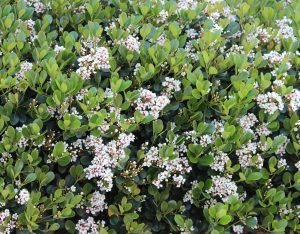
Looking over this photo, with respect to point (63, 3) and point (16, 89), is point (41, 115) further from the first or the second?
point (63, 3)

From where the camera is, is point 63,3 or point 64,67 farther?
point 63,3

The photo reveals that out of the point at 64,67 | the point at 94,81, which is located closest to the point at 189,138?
the point at 94,81

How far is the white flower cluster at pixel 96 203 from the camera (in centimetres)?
300

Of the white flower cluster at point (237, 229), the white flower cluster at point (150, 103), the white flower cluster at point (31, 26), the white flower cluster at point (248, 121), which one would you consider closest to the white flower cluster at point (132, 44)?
the white flower cluster at point (150, 103)

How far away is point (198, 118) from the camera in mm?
3104

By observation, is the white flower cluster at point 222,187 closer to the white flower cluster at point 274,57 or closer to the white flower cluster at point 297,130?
the white flower cluster at point 297,130

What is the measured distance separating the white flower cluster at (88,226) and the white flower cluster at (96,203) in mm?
57

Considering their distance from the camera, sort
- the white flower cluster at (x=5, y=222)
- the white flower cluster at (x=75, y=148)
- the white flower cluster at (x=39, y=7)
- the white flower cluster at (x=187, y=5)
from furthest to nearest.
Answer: the white flower cluster at (x=187, y=5) < the white flower cluster at (x=39, y=7) < the white flower cluster at (x=75, y=148) < the white flower cluster at (x=5, y=222)

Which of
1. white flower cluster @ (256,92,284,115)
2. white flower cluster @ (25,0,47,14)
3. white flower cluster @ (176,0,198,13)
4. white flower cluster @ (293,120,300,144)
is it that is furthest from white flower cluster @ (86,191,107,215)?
white flower cluster @ (176,0,198,13)

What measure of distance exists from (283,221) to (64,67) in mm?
1512

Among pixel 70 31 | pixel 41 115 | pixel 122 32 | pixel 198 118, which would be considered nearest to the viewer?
pixel 41 115

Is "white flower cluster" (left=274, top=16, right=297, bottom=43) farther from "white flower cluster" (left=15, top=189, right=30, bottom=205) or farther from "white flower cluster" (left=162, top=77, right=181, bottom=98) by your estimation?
"white flower cluster" (left=15, top=189, right=30, bottom=205)

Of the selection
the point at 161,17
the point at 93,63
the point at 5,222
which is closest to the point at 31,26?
the point at 93,63

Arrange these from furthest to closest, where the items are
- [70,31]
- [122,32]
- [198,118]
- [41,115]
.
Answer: [70,31] < [122,32] < [198,118] < [41,115]
